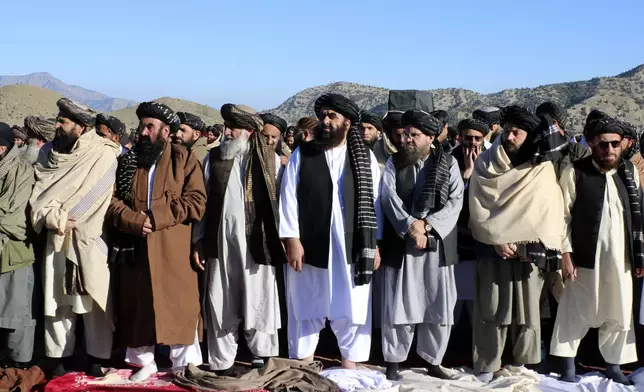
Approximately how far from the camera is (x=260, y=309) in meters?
4.70

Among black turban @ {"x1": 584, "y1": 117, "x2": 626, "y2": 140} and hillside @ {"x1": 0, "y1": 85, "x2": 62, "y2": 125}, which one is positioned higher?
hillside @ {"x1": 0, "y1": 85, "x2": 62, "y2": 125}

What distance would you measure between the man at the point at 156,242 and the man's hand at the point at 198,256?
0.05 m

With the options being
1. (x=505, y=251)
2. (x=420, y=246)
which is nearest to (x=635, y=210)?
(x=505, y=251)

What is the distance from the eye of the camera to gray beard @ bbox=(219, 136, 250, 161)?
478 centimetres

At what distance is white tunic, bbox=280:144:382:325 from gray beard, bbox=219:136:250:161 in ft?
1.08

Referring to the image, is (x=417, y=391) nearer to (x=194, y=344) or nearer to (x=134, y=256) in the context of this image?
(x=194, y=344)

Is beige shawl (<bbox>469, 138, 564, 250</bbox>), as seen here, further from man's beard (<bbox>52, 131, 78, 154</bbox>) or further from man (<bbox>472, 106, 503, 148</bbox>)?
man's beard (<bbox>52, 131, 78, 154</bbox>)

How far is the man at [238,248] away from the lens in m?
4.68

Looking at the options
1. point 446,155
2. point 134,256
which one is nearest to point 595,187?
point 446,155

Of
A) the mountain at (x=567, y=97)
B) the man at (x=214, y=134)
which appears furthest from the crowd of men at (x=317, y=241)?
the mountain at (x=567, y=97)

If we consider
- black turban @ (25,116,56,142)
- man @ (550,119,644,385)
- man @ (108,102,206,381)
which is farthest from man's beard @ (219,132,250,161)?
man @ (550,119,644,385)

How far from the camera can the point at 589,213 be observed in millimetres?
4633

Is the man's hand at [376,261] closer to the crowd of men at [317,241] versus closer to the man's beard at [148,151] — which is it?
the crowd of men at [317,241]

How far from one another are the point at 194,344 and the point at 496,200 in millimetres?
2244
